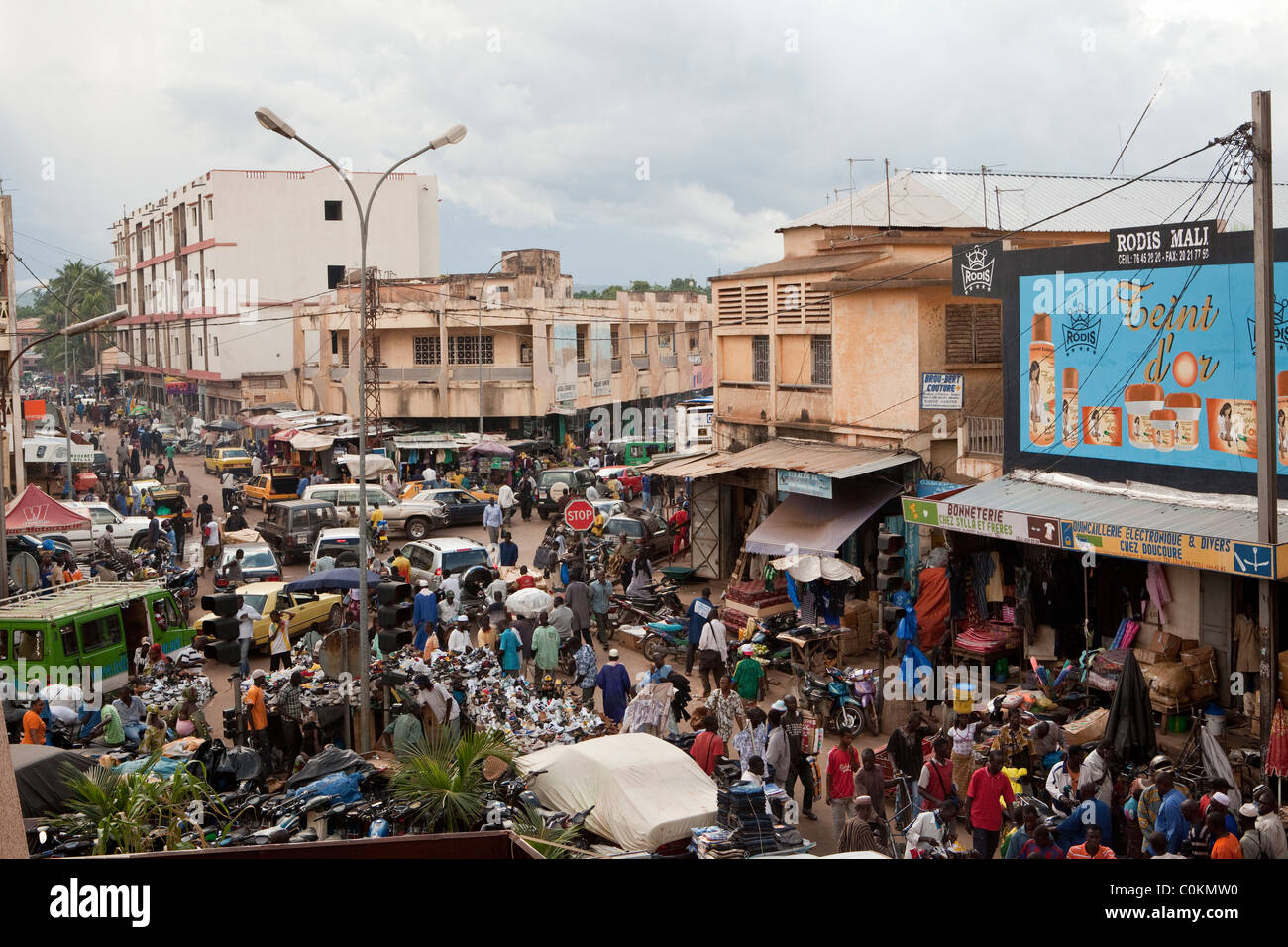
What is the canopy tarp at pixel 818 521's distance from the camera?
18953 mm

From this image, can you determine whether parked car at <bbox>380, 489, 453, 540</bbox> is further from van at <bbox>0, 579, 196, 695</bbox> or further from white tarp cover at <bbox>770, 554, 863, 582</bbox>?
white tarp cover at <bbox>770, 554, 863, 582</bbox>

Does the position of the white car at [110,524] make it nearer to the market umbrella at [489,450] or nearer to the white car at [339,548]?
the white car at [339,548]

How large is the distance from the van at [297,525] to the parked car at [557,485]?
6605 mm

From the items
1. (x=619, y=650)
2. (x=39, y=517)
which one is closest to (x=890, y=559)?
(x=619, y=650)

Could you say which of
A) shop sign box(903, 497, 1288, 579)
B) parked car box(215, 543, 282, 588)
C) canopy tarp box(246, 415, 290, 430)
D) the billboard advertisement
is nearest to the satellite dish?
parked car box(215, 543, 282, 588)

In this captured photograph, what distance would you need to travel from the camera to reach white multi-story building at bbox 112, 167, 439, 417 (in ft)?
205

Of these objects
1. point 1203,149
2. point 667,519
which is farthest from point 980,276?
point 667,519

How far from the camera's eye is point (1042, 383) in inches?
636

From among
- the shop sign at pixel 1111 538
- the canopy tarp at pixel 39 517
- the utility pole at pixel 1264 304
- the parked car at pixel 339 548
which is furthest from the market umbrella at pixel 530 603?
the canopy tarp at pixel 39 517

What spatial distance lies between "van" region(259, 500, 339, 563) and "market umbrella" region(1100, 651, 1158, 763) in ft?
66.5
